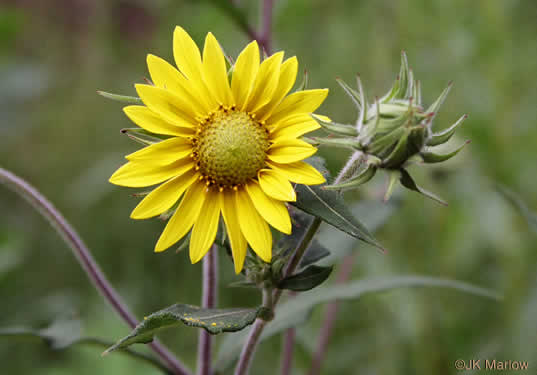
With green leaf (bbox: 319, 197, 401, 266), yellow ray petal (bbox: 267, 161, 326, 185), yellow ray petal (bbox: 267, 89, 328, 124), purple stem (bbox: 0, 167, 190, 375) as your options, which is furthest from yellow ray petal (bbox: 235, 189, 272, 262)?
green leaf (bbox: 319, 197, 401, 266)

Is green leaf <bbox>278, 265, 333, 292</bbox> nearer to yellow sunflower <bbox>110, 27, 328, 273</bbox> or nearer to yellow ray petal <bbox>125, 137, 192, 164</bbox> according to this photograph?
yellow sunflower <bbox>110, 27, 328, 273</bbox>

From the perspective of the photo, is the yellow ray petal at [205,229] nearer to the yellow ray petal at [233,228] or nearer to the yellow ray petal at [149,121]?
the yellow ray petal at [233,228]

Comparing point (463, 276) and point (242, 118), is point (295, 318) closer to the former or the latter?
point (242, 118)

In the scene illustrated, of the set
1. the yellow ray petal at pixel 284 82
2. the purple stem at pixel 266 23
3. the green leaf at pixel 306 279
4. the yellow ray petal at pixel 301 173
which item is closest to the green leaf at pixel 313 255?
the green leaf at pixel 306 279

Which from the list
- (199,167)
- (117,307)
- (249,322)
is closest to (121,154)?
(117,307)

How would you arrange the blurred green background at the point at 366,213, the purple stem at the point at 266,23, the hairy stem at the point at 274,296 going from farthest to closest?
the blurred green background at the point at 366,213 < the purple stem at the point at 266,23 < the hairy stem at the point at 274,296

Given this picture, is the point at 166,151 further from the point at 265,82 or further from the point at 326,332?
the point at 326,332

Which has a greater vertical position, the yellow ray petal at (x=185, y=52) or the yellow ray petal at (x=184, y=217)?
the yellow ray petal at (x=185, y=52)
